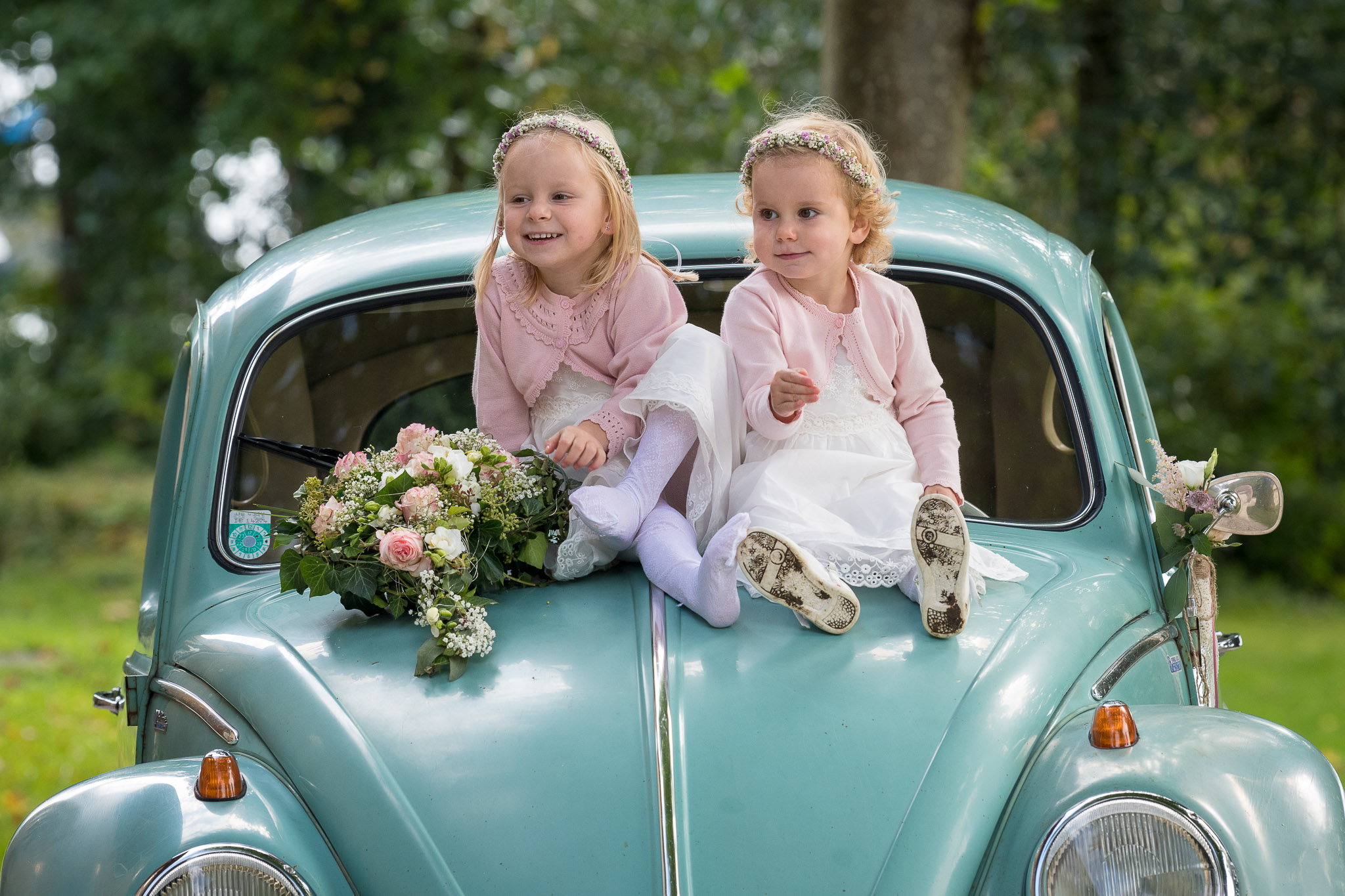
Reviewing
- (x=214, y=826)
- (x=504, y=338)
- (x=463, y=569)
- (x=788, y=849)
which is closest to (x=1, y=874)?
(x=214, y=826)

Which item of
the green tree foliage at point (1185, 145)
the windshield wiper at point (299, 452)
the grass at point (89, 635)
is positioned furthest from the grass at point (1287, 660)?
the windshield wiper at point (299, 452)

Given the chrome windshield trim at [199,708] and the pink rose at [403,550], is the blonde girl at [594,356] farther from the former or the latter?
the chrome windshield trim at [199,708]

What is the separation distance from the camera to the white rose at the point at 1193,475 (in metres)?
2.68

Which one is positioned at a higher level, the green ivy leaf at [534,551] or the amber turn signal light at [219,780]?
the green ivy leaf at [534,551]

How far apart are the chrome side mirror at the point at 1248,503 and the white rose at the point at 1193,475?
0.03m

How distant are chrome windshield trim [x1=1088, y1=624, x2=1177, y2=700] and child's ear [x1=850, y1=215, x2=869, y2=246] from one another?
1021 millimetres

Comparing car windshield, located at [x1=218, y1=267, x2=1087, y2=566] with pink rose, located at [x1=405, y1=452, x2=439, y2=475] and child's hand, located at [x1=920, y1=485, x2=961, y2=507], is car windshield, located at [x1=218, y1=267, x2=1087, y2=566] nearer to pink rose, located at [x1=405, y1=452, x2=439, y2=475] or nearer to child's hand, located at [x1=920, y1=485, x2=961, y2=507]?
child's hand, located at [x1=920, y1=485, x2=961, y2=507]

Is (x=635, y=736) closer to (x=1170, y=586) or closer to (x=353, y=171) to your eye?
(x=1170, y=586)

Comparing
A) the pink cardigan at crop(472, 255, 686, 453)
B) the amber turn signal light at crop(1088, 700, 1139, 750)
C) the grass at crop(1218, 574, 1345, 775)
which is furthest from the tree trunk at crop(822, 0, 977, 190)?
the amber turn signal light at crop(1088, 700, 1139, 750)

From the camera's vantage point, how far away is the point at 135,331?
38.4 ft

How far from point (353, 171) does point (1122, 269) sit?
17.3 ft

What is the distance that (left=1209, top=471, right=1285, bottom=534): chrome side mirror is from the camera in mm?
2658

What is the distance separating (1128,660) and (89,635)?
7180 millimetres

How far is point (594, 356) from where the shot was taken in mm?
2908
